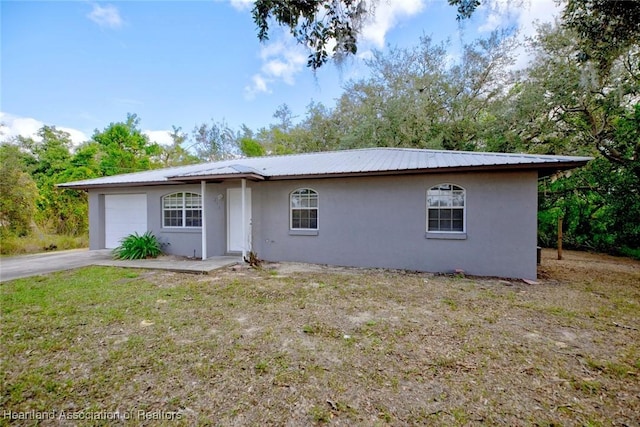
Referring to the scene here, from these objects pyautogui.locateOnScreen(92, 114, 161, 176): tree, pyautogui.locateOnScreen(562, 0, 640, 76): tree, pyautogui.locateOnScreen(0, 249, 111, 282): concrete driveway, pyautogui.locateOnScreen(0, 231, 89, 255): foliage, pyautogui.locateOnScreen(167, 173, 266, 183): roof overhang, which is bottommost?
pyautogui.locateOnScreen(0, 249, 111, 282): concrete driveway

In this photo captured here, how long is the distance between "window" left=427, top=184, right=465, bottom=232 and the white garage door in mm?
9659

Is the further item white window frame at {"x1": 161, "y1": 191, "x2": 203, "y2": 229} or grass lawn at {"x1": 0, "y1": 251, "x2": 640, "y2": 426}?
white window frame at {"x1": 161, "y1": 191, "x2": 203, "y2": 229}

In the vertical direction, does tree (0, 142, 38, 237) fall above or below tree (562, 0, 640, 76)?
below

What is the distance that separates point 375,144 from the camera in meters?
16.1

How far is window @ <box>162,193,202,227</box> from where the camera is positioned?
382 inches

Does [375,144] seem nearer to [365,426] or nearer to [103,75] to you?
[103,75]

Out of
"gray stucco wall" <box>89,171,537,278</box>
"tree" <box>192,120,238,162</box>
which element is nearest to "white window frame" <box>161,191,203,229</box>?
"gray stucco wall" <box>89,171,537,278</box>

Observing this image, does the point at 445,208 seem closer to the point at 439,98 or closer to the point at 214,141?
the point at 439,98

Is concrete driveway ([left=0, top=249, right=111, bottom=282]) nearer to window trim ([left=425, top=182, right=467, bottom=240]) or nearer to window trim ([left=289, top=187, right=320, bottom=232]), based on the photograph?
window trim ([left=289, top=187, right=320, bottom=232])

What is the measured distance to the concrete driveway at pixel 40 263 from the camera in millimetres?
7184

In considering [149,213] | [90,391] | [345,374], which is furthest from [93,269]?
[345,374]

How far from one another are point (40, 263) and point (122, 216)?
2.83 metres

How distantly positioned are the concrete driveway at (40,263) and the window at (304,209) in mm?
6052

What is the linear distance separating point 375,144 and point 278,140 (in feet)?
36.8
